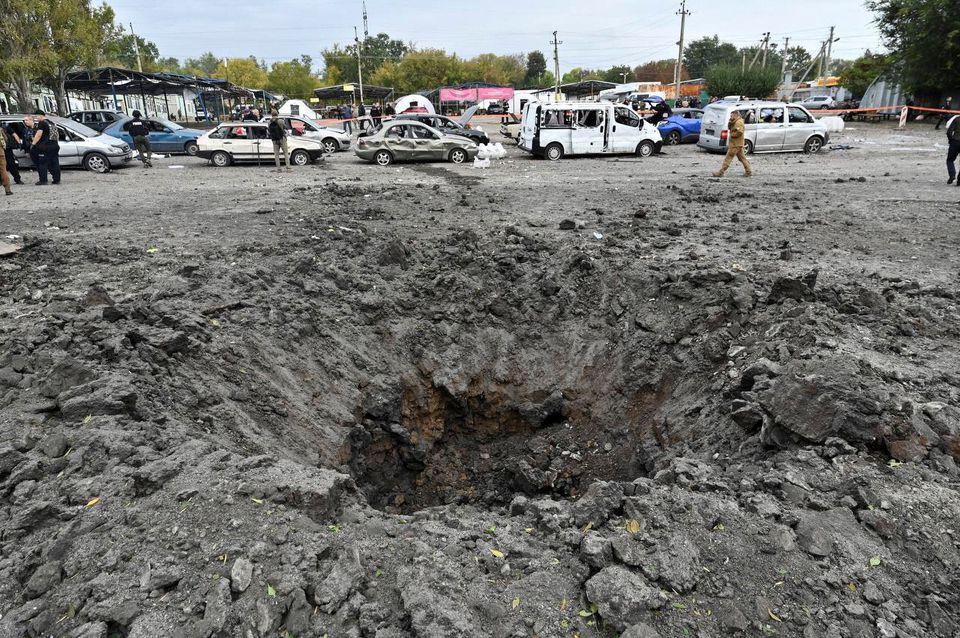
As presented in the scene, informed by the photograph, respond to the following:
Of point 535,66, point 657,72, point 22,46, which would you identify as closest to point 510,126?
point 22,46

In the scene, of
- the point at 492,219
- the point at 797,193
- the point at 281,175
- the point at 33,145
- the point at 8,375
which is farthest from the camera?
the point at 281,175

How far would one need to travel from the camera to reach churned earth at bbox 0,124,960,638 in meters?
2.42

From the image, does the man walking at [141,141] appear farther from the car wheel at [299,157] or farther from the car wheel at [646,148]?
the car wheel at [646,148]

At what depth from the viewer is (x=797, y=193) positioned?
37.3 ft

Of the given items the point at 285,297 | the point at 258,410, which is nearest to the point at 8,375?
the point at 258,410

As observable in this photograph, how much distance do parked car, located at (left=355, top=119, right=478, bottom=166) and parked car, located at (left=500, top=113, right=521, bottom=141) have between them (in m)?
6.47

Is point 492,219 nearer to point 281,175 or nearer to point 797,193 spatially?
point 797,193

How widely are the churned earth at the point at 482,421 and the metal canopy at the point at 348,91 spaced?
4285 centimetres

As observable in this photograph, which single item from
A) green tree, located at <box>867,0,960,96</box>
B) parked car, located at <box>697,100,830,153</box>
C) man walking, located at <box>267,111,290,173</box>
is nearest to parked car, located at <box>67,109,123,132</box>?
man walking, located at <box>267,111,290,173</box>

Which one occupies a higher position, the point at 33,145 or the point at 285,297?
the point at 33,145

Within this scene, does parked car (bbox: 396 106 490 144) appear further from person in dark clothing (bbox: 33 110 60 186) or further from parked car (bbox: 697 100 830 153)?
person in dark clothing (bbox: 33 110 60 186)

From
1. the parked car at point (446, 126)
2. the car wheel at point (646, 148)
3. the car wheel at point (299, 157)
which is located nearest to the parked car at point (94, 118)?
the car wheel at point (299, 157)

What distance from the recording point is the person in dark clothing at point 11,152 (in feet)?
43.8

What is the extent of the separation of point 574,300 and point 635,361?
1.23 m
